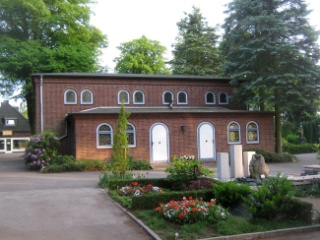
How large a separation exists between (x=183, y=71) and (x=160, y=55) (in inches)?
234

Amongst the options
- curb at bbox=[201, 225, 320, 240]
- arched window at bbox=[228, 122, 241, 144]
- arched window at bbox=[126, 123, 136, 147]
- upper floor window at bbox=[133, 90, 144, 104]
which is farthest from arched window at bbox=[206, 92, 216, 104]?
curb at bbox=[201, 225, 320, 240]

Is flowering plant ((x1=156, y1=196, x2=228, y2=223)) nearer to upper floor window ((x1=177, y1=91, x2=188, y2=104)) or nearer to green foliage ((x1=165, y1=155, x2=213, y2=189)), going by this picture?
green foliage ((x1=165, y1=155, x2=213, y2=189))

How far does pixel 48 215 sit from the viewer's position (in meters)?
10.3

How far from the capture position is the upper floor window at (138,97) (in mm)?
29828

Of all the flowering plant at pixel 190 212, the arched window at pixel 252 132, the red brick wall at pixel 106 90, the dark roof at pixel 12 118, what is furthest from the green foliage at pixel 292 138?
the flowering plant at pixel 190 212

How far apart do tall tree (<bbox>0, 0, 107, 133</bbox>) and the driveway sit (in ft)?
74.0

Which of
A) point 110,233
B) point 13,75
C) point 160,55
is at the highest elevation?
point 160,55

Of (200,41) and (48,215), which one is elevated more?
(200,41)

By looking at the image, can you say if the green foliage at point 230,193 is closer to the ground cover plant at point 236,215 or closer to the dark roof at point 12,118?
the ground cover plant at point 236,215

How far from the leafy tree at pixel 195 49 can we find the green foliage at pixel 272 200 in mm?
38978

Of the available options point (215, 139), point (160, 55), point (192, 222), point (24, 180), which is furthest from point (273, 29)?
point (160, 55)

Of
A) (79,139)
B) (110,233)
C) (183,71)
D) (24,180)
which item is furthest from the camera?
(183,71)

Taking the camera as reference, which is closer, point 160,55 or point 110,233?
point 110,233

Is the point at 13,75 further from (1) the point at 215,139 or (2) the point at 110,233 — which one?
(2) the point at 110,233
